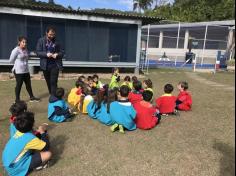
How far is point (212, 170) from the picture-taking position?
4.23 m

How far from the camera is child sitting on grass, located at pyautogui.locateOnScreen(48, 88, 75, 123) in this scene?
19.4 feet

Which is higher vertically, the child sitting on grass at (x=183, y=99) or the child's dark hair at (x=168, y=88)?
the child's dark hair at (x=168, y=88)

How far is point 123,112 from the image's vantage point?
5445 mm

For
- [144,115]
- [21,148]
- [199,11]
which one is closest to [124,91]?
[144,115]

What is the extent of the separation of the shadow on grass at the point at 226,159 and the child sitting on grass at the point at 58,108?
10.6 feet

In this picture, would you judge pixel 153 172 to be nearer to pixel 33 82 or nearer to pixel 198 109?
pixel 198 109

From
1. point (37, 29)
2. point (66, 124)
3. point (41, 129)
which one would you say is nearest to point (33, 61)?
point (37, 29)

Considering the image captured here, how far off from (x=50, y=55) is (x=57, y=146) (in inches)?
116

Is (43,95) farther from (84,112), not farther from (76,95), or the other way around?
(84,112)

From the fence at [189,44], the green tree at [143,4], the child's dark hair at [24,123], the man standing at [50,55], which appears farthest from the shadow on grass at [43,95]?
the green tree at [143,4]

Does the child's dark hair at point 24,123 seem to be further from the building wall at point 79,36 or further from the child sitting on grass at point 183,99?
the building wall at point 79,36

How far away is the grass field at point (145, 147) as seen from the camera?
4.20 metres

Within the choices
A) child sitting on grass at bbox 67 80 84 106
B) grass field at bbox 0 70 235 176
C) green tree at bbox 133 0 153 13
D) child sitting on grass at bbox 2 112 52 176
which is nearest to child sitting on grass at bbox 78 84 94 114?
child sitting on grass at bbox 67 80 84 106

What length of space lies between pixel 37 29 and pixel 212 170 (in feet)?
37.9
